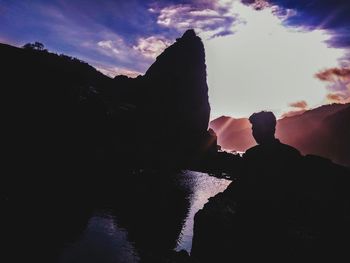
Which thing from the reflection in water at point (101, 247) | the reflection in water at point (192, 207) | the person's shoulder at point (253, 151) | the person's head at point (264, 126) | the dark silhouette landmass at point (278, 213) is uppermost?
the person's head at point (264, 126)

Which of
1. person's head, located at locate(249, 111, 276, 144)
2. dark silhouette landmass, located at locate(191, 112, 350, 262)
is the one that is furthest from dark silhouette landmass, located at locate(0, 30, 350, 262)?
person's head, located at locate(249, 111, 276, 144)

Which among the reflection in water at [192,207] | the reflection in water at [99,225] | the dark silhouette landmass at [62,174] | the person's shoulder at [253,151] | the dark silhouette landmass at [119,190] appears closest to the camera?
the dark silhouette landmass at [119,190]

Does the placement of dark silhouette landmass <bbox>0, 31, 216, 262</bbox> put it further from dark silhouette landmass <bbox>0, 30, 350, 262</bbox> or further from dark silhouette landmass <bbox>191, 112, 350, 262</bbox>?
dark silhouette landmass <bbox>191, 112, 350, 262</bbox>

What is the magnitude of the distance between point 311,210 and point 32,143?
3269 inches

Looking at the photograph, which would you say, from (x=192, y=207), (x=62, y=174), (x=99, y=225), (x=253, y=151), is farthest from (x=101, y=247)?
(x=62, y=174)

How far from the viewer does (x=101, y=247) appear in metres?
42.6

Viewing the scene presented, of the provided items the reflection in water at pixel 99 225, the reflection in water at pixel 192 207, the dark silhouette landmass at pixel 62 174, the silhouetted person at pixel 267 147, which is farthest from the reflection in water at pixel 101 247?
the silhouetted person at pixel 267 147

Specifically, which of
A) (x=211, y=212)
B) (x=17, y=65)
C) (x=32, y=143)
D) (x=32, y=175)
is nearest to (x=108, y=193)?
(x=32, y=175)

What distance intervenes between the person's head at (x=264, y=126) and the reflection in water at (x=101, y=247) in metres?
26.2

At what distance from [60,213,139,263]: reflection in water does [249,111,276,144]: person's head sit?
26161 millimetres

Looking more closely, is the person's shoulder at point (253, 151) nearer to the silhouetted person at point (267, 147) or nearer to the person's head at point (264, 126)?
the silhouetted person at point (267, 147)

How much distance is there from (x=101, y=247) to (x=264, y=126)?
30.8 m

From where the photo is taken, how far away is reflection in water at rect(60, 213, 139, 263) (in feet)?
127

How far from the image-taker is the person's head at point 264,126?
24.4 m
